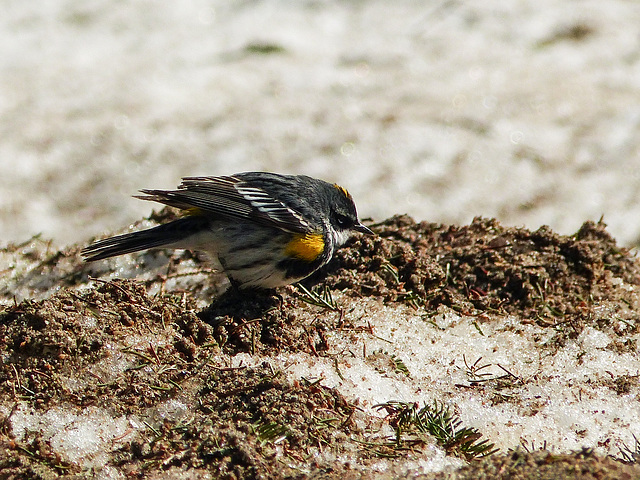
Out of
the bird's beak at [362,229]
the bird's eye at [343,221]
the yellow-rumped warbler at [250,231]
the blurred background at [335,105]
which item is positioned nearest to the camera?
the yellow-rumped warbler at [250,231]

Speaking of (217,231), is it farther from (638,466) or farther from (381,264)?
(638,466)

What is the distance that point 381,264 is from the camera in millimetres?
5977

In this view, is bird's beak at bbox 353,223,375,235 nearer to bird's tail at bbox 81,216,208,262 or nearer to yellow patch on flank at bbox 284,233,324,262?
yellow patch on flank at bbox 284,233,324,262

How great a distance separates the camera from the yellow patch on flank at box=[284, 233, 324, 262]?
5.58 meters

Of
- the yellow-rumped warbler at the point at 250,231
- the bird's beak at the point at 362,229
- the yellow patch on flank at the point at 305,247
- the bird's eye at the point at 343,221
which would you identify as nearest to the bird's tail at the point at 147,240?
the yellow-rumped warbler at the point at 250,231

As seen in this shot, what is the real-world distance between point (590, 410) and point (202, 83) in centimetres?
801

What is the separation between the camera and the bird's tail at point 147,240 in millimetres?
5598

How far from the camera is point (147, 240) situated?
5656 mm

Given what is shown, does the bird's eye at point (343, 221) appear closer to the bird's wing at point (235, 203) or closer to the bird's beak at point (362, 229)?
the bird's beak at point (362, 229)

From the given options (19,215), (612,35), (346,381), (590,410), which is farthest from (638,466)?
(612,35)

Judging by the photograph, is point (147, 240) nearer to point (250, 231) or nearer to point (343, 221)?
point (250, 231)

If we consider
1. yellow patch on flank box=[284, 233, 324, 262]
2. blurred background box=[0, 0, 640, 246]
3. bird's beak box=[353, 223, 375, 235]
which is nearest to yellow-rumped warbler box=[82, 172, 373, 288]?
yellow patch on flank box=[284, 233, 324, 262]

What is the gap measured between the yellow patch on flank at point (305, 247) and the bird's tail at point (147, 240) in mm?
741

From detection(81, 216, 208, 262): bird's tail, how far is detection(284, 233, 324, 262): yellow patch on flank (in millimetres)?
741
